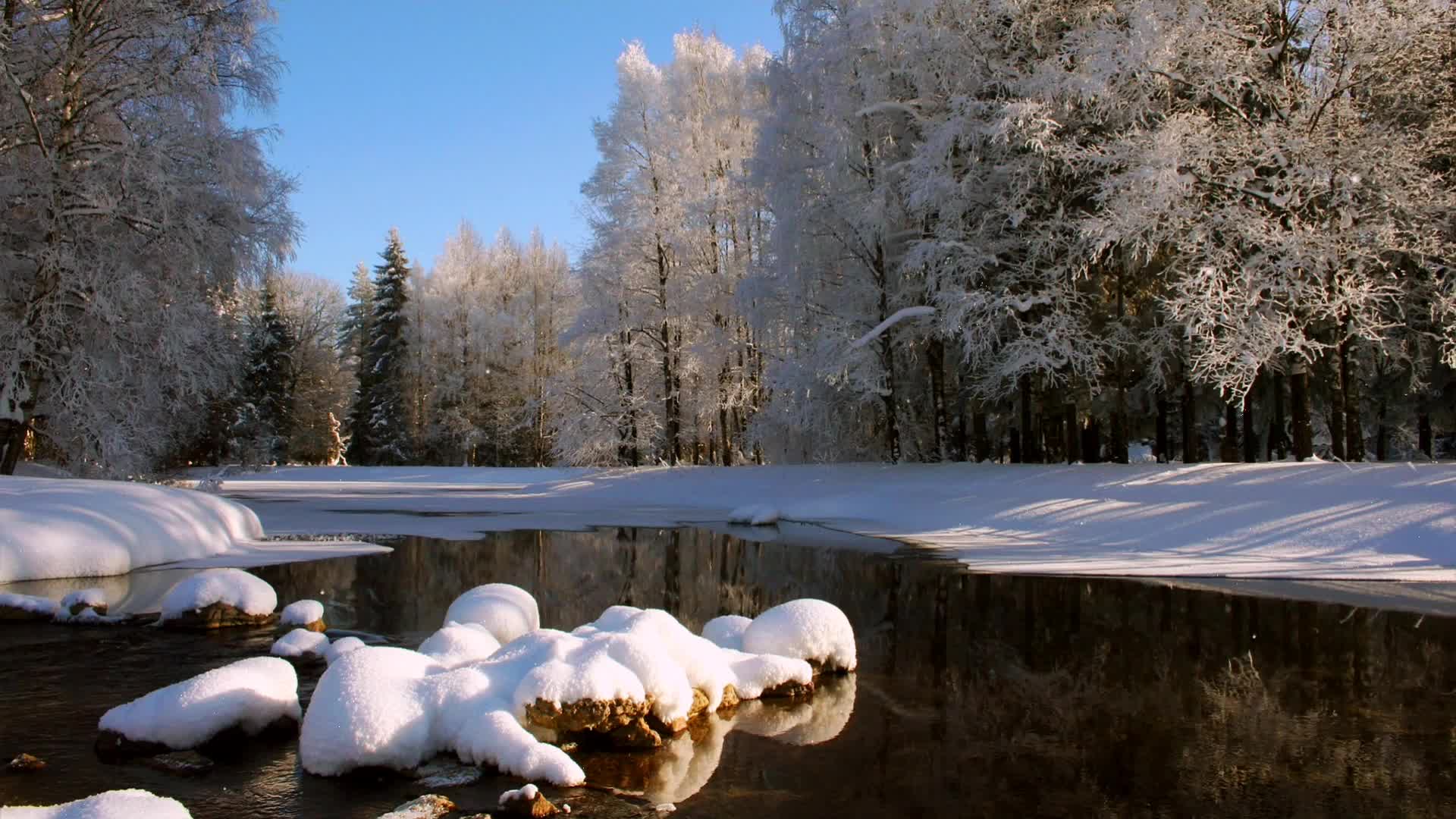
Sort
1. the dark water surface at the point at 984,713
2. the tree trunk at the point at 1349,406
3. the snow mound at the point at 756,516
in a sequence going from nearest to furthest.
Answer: the dark water surface at the point at 984,713 → the tree trunk at the point at 1349,406 → the snow mound at the point at 756,516

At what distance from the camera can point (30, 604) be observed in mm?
9867

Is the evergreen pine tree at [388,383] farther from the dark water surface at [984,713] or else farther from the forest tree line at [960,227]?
the dark water surface at [984,713]

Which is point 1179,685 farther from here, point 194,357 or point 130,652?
point 194,357

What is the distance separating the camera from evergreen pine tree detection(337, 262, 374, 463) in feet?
162

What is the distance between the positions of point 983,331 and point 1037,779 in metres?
14.5

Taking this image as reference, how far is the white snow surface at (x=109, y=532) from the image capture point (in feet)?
39.7

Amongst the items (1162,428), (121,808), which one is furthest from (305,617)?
(1162,428)

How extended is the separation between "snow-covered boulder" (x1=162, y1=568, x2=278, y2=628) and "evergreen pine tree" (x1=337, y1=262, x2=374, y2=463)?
4057 centimetres

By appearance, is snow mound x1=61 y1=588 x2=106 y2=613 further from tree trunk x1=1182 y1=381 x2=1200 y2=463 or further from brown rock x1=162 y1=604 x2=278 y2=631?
tree trunk x1=1182 y1=381 x2=1200 y2=463

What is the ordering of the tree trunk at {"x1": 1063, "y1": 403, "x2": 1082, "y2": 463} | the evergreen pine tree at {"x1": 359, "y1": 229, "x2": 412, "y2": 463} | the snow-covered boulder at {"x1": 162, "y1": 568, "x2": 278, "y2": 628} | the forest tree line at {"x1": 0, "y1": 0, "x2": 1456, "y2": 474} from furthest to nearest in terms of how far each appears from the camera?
the evergreen pine tree at {"x1": 359, "y1": 229, "x2": 412, "y2": 463} < the tree trunk at {"x1": 1063, "y1": 403, "x2": 1082, "y2": 463} < the forest tree line at {"x1": 0, "y1": 0, "x2": 1456, "y2": 474} < the snow-covered boulder at {"x1": 162, "y1": 568, "x2": 278, "y2": 628}

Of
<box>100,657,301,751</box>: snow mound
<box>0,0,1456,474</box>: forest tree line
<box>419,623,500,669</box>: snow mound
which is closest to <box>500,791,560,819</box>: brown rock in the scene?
<box>419,623,500,669</box>: snow mound

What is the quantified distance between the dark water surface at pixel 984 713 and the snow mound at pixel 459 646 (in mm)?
1170

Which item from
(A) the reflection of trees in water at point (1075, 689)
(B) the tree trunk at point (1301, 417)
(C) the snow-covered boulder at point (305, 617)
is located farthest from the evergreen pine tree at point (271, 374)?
(B) the tree trunk at point (1301, 417)

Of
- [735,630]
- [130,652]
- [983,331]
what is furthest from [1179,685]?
[983,331]
